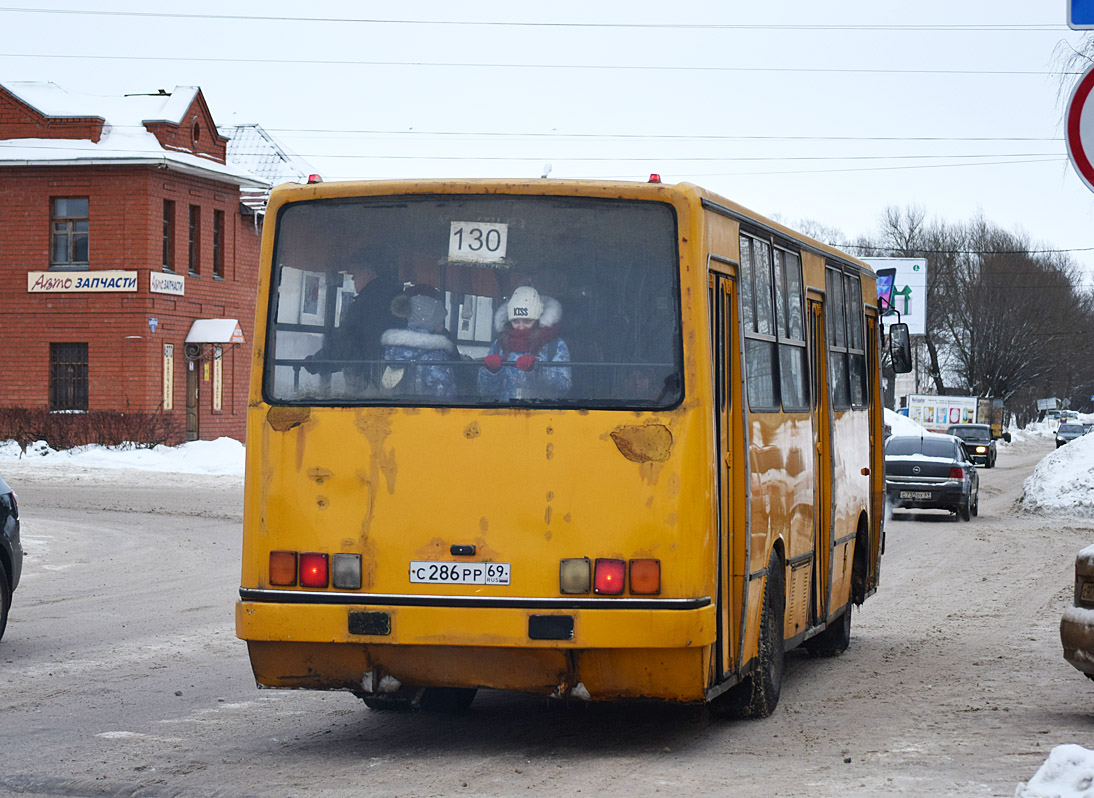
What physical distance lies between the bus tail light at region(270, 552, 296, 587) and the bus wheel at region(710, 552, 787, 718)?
8.35 ft

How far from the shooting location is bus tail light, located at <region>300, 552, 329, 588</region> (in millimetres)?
7410

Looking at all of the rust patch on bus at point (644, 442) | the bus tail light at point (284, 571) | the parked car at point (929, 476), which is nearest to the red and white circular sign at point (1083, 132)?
the rust patch on bus at point (644, 442)

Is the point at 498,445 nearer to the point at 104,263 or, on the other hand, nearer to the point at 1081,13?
the point at 1081,13

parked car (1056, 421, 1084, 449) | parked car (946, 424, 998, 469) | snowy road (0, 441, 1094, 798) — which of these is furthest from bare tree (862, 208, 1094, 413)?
snowy road (0, 441, 1094, 798)

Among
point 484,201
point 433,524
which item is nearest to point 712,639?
point 433,524

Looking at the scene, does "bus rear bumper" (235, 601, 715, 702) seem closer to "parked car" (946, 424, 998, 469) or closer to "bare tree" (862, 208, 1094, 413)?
"parked car" (946, 424, 998, 469)

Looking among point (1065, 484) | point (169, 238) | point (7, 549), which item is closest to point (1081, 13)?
point (7, 549)

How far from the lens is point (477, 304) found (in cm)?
759

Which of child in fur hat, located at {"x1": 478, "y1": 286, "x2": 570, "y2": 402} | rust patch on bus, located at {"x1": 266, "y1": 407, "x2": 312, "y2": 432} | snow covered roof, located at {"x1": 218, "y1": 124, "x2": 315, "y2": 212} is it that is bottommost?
rust patch on bus, located at {"x1": 266, "y1": 407, "x2": 312, "y2": 432}

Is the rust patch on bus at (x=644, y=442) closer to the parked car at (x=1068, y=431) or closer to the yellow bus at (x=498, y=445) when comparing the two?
the yellow bus at (x=498, y=445)

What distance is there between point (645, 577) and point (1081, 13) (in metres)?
3.11

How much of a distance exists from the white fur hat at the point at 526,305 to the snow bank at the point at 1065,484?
25.0 metres

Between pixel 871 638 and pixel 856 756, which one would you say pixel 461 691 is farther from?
pixel 871 638

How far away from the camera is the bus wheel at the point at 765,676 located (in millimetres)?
8625
